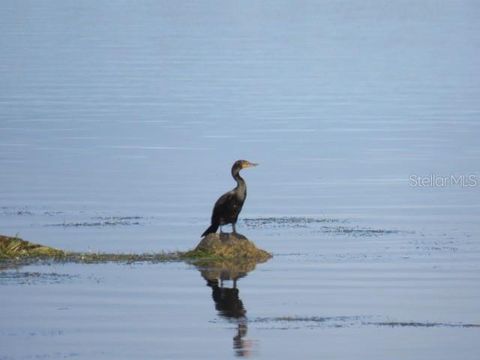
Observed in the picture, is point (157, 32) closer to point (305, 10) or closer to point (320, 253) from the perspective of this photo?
point (305, 10)

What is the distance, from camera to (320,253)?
2509 centimetres

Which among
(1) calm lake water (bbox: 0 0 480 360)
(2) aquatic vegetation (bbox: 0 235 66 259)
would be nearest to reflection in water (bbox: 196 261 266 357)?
(1) calm lake water (bbox: 0 0 480 360)

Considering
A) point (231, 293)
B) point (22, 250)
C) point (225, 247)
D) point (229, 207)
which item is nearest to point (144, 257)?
point (225, 247)

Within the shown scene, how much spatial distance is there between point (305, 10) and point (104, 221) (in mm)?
114609

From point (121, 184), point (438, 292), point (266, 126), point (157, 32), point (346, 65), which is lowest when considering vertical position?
point (438, 292)

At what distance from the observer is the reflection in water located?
18.7 m

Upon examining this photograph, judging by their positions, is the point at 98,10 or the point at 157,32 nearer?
the point at 157,32

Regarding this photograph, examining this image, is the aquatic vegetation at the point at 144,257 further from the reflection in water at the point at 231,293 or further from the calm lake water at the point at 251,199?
the calm lake water at the point at 251,199

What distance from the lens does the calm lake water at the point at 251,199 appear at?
19.4 meters

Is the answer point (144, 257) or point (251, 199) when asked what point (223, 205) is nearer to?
point (144, 257)

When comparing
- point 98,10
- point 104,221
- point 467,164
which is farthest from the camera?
point 98,10

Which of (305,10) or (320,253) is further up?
(305,10)

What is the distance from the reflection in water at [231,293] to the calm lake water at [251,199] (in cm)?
5

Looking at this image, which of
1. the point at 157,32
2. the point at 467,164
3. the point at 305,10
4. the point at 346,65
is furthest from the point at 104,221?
the point at 305,10
